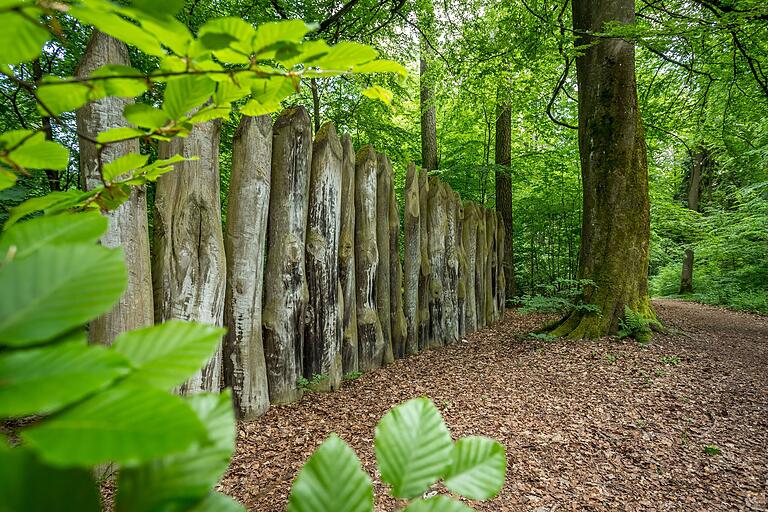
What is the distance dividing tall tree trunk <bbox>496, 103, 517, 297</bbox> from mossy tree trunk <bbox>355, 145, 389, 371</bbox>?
4.24 meters

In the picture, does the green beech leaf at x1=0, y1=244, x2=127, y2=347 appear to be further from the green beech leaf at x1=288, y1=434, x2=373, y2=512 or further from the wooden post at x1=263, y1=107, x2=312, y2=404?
the wooden post at x1=263, y1=107, x2=312, y2=404

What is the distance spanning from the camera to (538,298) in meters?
4.71

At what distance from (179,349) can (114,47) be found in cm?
214

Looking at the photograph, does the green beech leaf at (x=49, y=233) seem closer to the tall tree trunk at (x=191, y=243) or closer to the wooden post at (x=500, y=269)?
the tall tree trunk at (x=191, y=243)

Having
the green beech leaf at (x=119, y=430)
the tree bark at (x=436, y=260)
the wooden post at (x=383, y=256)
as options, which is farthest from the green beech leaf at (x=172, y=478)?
the tree bark at (x=436, y=260)

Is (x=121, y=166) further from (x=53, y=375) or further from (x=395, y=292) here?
(x=395, y=292)

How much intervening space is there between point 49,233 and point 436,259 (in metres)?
4.28

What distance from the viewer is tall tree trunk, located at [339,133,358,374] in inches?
127

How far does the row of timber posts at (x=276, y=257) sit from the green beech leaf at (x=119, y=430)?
131cm

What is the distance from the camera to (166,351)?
11.7 inches

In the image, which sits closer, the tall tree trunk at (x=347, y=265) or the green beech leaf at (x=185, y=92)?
the green beech leaf at (x=185, y=92)

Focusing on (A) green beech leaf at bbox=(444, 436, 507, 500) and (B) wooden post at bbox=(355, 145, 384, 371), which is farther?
(B) wooden post at bbox=(355, 145, 384, 371)

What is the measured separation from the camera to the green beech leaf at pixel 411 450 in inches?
14.1

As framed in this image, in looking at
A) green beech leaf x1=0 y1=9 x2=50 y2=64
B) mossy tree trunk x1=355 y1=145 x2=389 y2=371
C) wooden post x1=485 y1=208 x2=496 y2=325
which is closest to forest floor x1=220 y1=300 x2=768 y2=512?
mossy tree trunk x1=355 y1=145 x2=389 y2=371
